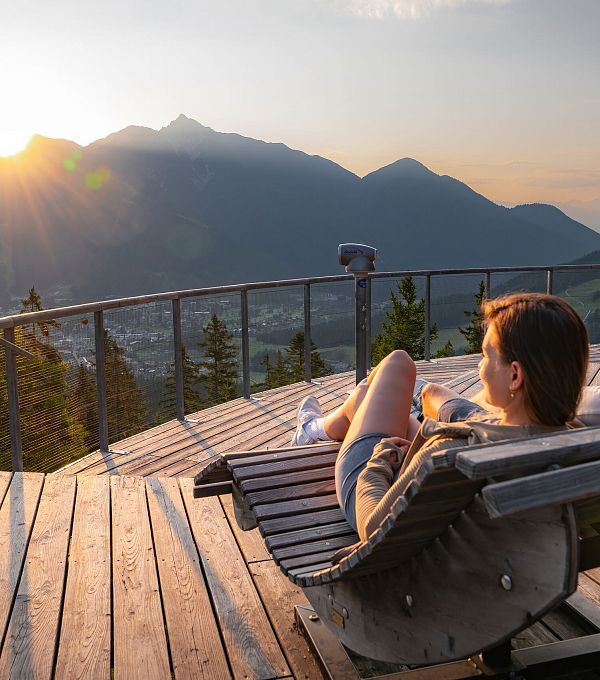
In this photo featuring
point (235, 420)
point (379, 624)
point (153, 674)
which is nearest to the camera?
point (379, 624)

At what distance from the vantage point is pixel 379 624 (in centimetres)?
181

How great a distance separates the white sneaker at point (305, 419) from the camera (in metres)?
3.56

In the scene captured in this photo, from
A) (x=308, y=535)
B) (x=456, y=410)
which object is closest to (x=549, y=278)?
(x=456, y=410)

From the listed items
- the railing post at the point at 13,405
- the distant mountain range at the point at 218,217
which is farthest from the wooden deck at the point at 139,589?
the distant mountain range at the point at 218,217

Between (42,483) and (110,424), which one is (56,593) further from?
(110,424)

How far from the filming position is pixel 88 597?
2707 millimetres

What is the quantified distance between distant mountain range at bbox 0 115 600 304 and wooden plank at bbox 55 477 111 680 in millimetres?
78233

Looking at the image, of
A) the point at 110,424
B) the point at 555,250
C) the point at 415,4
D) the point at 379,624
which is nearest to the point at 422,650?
the point at 379,624

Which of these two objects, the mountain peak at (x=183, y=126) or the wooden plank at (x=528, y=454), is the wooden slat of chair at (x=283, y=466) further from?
the mountain peak at (x=183, y=126)

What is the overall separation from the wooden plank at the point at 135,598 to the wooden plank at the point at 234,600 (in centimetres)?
21

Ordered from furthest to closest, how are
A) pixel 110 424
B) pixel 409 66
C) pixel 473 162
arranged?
pixel 473 162 → pixel 409 66 → pixel 110 424

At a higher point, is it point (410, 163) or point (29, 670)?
point (410, 163)

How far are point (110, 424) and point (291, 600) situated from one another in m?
2.68

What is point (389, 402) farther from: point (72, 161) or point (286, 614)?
point (72, 161)
